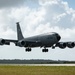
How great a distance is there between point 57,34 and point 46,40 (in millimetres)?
5084

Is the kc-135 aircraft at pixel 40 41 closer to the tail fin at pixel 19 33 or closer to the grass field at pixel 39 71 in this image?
the tail fin at pixel 19 33

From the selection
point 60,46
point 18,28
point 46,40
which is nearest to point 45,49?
point 46,40

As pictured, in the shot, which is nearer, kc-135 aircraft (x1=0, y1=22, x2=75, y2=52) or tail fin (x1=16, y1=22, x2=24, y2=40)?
kc-135 aircraft (x1=0, y1=22, x2=75, y2=52)

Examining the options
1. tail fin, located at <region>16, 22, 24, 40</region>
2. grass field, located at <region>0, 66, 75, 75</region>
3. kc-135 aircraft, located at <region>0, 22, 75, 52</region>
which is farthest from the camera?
tail fin, located at <region>16, 22, 24, 40</region>

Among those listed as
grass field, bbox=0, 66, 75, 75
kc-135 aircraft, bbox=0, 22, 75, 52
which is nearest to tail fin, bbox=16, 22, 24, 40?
kc-135 aircraft, bbox=0, 22, 75, 52

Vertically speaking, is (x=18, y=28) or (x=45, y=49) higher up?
(x=18, y=28)

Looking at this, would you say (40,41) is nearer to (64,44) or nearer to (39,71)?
(64,44)

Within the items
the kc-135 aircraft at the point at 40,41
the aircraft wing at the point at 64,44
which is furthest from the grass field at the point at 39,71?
the aircraft wing at the point at 64,44

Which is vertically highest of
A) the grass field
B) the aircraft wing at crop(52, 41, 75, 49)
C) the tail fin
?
the tail fin

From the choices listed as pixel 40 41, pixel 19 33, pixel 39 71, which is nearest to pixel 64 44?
pixel 40 41

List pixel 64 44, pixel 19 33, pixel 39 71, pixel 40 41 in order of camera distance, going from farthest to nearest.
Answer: pixel 19 33
pixel 64 44
pixel 40 41
pixel 39 71

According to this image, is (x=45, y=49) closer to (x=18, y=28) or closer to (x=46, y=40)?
(x=46, y=40)

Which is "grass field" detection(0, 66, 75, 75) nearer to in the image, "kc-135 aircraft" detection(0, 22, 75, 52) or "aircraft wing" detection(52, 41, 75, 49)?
"kc-135 aircraft" detection(0, 22, 75, 52)

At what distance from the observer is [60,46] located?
107312 mm
